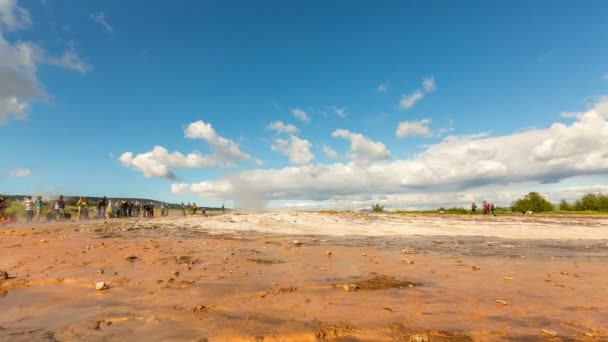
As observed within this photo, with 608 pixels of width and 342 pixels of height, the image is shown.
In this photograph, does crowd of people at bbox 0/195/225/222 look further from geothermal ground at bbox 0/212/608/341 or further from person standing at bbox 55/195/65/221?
geothermal ground at bbox 0/212/608/341

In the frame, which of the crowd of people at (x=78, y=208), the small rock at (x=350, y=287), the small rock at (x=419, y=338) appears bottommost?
the small rock at (x=350, y=287)

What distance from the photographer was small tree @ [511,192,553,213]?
71.3 m

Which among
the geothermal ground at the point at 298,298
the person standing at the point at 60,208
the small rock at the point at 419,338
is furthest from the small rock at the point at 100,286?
the person standing at the point at 60,208

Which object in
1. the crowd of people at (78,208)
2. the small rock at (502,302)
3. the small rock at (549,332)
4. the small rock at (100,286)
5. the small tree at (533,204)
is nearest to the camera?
the small rock at (549,332)

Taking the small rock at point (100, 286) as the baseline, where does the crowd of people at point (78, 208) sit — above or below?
above

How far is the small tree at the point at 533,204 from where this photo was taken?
71312 mm

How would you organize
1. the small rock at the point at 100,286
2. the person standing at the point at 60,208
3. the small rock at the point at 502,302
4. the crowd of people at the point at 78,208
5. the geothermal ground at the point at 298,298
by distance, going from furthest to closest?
1. the person standing at the point at 60,208
2. the crowd of people at the point at 78,208
3. the small rock at the point at 100,286
4. the small rock at the point at 502,302
5. the geothermal ground at the point at 298,298

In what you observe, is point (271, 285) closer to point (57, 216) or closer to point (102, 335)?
point (102, 335)

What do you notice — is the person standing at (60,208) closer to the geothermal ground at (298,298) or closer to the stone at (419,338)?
the geothermal ground at (298,298)

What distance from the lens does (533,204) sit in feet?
236

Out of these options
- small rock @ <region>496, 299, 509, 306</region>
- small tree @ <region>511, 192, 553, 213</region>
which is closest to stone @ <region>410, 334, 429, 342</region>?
small rock @ <region>496, 299, 509, 306</region>

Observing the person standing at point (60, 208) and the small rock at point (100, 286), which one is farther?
the person standing at point (60, 208)

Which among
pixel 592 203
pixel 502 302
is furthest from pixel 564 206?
pixel 502 302

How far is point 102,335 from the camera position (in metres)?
3.75
